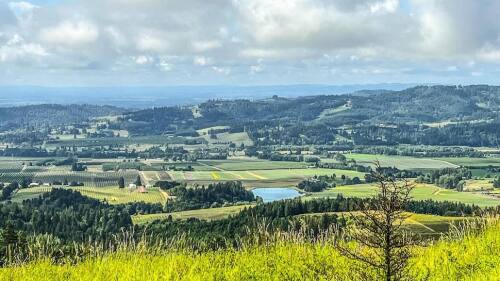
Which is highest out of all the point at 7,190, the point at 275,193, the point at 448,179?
the point at 448,179

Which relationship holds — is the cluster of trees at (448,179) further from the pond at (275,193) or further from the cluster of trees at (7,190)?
the cluster of trees at (7,190)

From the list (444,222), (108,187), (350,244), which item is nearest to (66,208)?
(108,187)

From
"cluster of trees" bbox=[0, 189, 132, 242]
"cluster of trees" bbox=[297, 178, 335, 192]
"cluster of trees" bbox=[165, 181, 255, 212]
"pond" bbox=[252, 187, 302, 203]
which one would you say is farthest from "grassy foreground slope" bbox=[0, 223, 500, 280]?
"cluster of trees" bbox=[297, 178, 335, 192]

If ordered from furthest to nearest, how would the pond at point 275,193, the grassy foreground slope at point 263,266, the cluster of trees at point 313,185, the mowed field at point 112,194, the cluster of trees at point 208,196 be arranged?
the cluster of trees at point 313,185, the pond at point 275,193, the mowed field at point 112,194, the cluster of trees at point 208,196, the grassy foreground slope at point 263,266

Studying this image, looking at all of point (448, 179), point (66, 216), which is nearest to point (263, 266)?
point (66, 216)

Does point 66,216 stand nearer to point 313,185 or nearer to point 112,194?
point 112,194

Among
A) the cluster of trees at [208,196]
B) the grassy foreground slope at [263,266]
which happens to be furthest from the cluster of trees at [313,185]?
the grassy foreground slope at [263,266]
